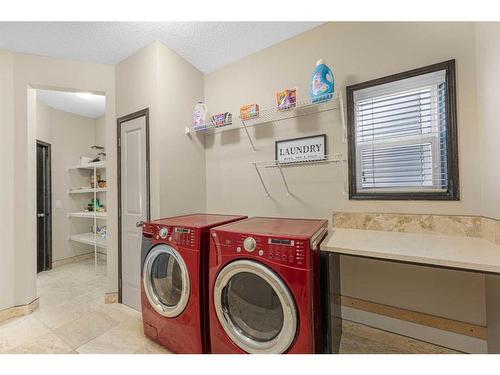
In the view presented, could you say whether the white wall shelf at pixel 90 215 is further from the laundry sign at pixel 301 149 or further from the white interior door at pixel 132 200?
the laundry sign at pixel 301 149

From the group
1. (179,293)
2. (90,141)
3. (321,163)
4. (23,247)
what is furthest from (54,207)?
(321,163)

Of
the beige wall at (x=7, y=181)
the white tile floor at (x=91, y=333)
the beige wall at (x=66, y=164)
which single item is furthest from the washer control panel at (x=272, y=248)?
the beige wall at (x=66, y=164)

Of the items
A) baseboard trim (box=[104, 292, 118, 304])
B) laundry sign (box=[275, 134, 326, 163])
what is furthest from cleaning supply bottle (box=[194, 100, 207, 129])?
baseboard trim (box=[104, 292, 118, 304])

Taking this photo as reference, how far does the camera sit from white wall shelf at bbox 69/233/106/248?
10.0 feet

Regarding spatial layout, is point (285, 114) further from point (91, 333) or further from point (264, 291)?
point (91, 333)

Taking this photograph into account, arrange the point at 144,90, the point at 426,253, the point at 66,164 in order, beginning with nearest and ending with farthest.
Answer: the point at 426,253 → the point at 144,90 → the point at 66,164

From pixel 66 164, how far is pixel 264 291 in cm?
384

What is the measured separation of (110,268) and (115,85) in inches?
75.6

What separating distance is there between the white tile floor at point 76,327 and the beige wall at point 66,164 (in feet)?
3.36

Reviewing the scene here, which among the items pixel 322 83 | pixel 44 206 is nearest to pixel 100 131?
pixel 44 206

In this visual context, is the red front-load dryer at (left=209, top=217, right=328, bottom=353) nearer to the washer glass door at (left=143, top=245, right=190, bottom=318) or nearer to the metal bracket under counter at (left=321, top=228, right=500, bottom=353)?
the metal bracket under counter at (left=321, top=228, right=500, bottom=353)

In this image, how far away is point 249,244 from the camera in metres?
1.22

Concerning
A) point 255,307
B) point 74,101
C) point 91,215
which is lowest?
point 255,307

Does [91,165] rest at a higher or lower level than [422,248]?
higher
